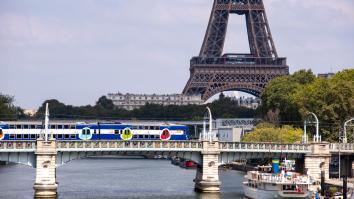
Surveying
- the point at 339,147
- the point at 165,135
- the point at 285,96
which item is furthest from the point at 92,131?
the point at 285,96

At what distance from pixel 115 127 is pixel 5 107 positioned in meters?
70.7

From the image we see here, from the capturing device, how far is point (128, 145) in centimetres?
10169

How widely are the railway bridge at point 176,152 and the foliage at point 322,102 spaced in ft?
66.8

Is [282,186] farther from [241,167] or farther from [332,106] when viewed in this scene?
[241,167]

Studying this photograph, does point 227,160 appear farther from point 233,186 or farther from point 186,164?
point 186,164

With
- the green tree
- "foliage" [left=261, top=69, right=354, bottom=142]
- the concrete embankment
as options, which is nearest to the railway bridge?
"foliage" [left=261, top=69, right=354, bottom=142]

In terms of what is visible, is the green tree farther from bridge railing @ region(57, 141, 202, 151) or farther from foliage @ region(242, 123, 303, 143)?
bridge railing @ region(57, 141, 202, 151)

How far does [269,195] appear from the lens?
9325cm

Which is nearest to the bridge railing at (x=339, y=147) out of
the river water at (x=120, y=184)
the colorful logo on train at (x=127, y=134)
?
the river water at (x=120, y=184)

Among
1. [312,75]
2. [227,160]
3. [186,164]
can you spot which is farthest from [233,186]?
[312,75]

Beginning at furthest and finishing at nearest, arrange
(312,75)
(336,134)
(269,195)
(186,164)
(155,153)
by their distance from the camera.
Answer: (312,75), (186,164), (336,134), (155,153), (269,195)

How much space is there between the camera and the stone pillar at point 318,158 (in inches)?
4254

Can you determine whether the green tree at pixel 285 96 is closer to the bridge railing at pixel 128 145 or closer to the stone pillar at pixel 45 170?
A: the bridge railing at pixel 128 145

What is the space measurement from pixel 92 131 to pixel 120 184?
29.6 ft
